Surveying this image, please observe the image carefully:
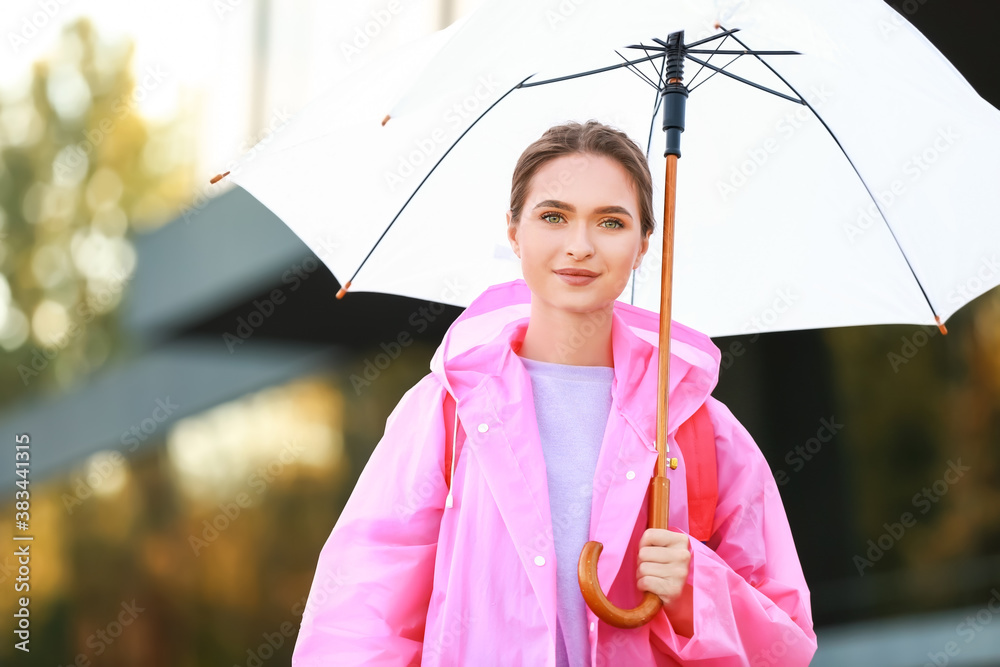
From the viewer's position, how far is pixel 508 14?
187 centimetres

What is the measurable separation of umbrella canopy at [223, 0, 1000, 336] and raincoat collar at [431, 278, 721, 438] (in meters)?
0.23

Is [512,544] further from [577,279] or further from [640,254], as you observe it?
[640,254]

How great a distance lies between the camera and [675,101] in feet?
6.86

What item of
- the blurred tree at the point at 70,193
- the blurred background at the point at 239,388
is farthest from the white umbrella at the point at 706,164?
the blurred tree at the point at 70,193

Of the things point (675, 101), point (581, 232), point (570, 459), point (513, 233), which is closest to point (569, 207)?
point (581, 232)

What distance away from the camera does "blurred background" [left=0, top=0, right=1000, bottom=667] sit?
5293 millimetres

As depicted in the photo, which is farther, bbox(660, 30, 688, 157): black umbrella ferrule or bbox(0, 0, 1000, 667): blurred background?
bbox(0, 0, 1000, 667): blurred background

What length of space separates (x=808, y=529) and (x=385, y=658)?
Result: 4.22 meters

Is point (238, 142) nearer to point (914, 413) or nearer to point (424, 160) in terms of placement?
point (424, 160)

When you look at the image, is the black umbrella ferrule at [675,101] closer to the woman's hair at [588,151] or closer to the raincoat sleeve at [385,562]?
the woman's hair at [588,151]

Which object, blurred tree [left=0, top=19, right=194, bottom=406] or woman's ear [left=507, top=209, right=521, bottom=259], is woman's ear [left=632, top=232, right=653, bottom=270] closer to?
woman's ear [left=507, top=209, right=521, bottom=259]

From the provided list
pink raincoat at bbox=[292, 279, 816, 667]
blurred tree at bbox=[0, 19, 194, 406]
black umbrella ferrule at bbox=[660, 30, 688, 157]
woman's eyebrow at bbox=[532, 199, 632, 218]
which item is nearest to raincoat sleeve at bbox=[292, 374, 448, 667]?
pink raincoat at bbox=[292, 279, 816, 667]

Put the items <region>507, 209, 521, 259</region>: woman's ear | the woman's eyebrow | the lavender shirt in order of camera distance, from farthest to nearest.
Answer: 1. <region>507, 209, 521, 259</region>: woman's ear
2. the woman's eyebrow
3. the lavender shirt

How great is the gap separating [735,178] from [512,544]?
3.82 ft
